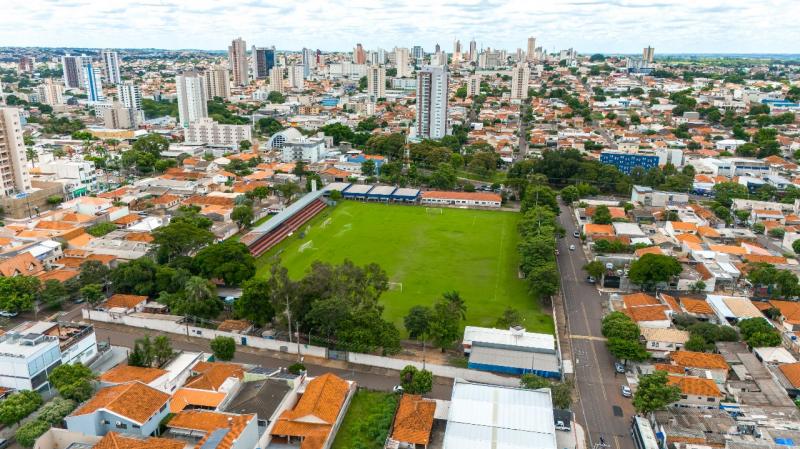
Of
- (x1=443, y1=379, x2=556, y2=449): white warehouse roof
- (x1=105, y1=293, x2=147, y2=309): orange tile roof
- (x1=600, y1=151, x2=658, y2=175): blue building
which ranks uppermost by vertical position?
(x1=600, y1=151, x2=658, y2=175): blue building

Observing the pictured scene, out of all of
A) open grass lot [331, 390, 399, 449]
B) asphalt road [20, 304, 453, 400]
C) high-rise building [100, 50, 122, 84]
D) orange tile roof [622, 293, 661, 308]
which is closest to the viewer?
open grass lot [331, 390, 399, 449]

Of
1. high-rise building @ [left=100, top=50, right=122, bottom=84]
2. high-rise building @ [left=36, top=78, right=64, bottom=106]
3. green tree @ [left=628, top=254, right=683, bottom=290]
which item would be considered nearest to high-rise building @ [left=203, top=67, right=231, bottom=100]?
high-rise building @ [left=36, top=78, right=64, bottom=106]

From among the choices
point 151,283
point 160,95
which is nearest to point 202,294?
point 151,283

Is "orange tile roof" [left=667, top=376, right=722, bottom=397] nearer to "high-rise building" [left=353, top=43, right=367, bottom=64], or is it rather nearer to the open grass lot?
the open grass lot

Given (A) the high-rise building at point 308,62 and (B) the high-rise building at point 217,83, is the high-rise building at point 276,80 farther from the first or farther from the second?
(A) the high-rise building at point 308,62

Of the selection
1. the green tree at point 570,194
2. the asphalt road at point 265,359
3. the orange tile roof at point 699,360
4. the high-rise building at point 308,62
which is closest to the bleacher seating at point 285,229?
the asphalt road at point 265,359

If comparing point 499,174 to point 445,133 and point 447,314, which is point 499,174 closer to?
point 445,133

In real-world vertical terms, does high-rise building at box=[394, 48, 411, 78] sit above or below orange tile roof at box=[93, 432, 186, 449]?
above
